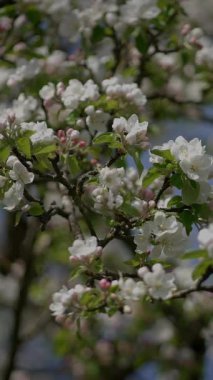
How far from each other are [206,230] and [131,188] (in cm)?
63

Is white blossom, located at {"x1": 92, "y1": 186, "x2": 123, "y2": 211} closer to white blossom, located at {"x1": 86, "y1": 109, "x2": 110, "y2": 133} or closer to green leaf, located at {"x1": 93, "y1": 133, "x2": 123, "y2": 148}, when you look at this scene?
green leaf, located at {"x1": 93, "y1": 133, "x2": 123, "y2": 148}

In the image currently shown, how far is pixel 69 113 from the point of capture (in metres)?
2.89

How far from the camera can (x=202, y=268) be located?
2033mm

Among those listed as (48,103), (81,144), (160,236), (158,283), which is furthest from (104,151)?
(158,283)

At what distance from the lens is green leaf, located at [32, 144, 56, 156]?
2.32m

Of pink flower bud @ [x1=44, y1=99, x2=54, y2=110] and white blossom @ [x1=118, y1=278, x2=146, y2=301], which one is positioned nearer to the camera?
white blossom @ [x1=118, y1=278, x2=146, y2=301]

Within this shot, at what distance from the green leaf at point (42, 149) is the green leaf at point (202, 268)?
573mm

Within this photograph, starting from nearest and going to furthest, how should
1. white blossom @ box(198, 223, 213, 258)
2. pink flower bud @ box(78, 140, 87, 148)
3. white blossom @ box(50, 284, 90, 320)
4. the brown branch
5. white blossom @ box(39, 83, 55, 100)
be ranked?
white blossom @ box(198, 223, 213, 258) → white blossom @ box(50, 284, 90, 320) → pink flower bud @ box(78, 140, 87, 148) → white blossom @ box(39, 83, 55, 100) → the brown branch

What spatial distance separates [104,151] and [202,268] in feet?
4.00

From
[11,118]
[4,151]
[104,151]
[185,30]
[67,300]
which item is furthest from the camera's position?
[185,30]

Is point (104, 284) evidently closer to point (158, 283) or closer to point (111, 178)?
point (158, 283)

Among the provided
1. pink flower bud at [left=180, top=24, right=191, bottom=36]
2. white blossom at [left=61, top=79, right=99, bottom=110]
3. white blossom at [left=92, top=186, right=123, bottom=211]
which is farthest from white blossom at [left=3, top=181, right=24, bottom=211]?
pink flower bud at [left=180, top=24, right=191, bottom=36]

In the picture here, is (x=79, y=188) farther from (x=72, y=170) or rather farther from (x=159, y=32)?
(x=159, y=32)

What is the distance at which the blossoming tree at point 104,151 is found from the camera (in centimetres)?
220
